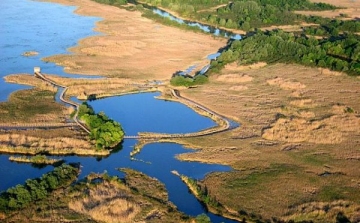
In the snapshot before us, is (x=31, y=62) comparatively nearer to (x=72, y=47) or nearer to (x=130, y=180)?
(x=72, y=47)

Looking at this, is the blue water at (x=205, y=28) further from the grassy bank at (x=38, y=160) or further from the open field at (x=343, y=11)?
the grassy bank at (x=38, y=160)

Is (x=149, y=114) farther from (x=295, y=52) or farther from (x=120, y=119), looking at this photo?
(x=295, y=52)

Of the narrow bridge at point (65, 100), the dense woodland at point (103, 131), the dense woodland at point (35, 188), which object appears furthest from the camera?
the narrow bridge at point (65, 100)

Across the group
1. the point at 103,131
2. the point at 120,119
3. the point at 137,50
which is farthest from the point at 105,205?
the point at 137,50

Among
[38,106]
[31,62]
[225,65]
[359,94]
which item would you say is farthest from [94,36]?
[359,94]

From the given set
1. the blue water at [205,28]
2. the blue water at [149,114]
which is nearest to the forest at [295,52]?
the blue water at [205,28]

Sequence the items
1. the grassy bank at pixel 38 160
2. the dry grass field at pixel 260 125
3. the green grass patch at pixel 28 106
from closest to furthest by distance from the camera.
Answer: the dry grass field at pixel 260 125, the grassy bank at pixel 38 160, the green grass patch at pixel 28 106

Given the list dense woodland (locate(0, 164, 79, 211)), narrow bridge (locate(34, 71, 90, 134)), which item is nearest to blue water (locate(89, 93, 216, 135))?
narrow bridge (locate(34, 71, 90, 134))
